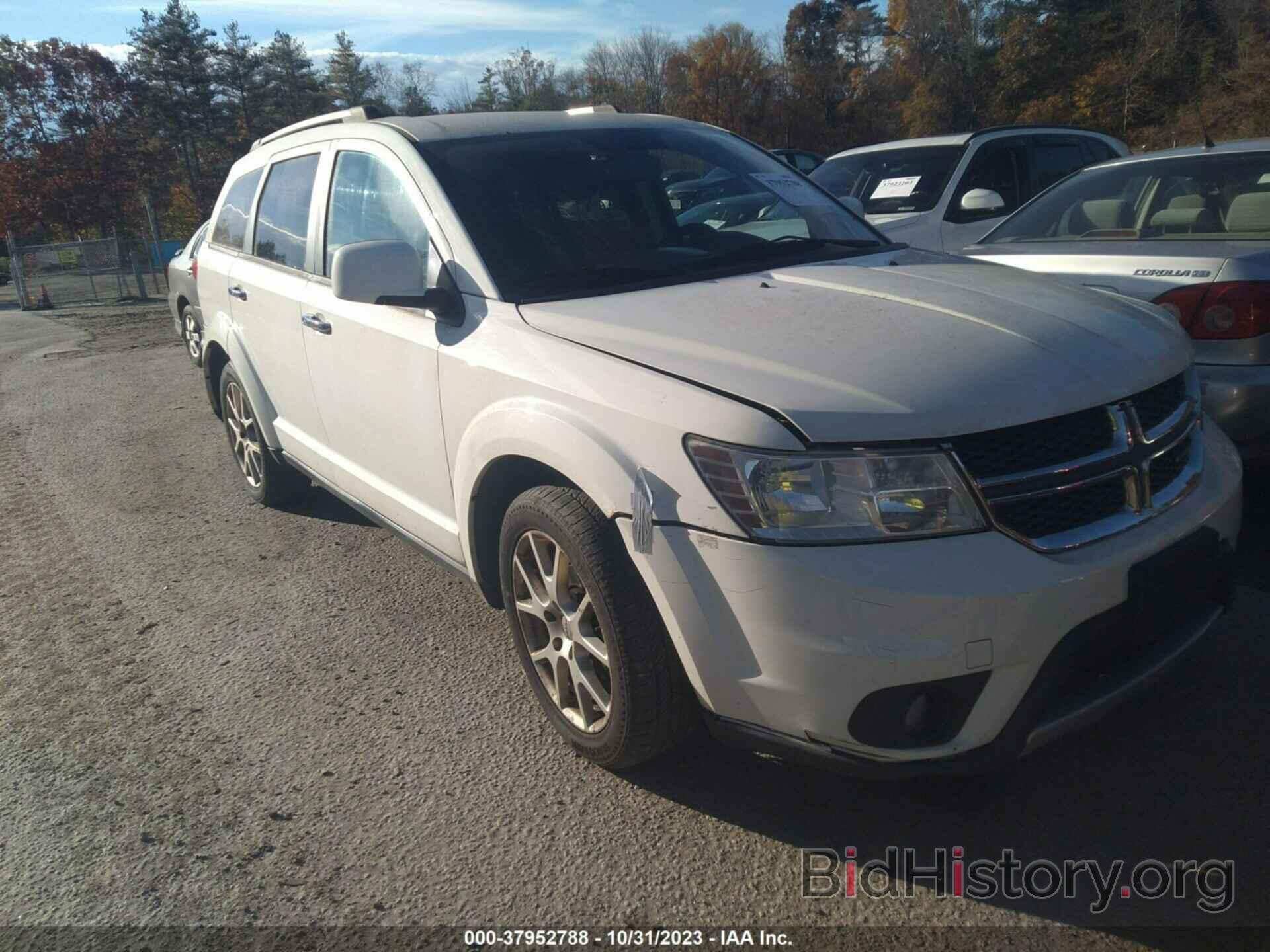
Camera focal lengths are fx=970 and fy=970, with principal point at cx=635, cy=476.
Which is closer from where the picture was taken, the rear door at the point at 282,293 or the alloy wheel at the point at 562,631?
the alloy wheel at the point at 562,631

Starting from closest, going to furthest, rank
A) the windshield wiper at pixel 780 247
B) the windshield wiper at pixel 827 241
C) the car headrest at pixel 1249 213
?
the windshield wiper at pixel 780 247
the windshield wiper at pixel 827 241
the car headrest at pixel 1249 213

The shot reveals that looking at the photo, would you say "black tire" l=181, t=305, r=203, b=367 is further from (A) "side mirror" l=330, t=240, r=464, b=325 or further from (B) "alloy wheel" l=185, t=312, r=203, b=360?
(A) "side mirror" l=330, t=240, r=464, b=325

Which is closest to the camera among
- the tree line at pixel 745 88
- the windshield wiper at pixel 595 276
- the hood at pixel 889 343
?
the hood at pixel 889 343

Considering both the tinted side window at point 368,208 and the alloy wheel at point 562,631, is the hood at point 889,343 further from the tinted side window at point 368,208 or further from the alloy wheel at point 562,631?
the tinted side window at point 368,208

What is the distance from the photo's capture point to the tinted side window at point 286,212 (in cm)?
413

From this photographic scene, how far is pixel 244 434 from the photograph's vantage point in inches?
210

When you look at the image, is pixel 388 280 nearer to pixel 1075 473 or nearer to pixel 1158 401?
pixel 1075 473

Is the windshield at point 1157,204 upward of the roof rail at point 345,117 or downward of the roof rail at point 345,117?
downward

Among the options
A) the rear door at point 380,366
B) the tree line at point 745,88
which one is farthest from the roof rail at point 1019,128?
the tree line at point 745,88

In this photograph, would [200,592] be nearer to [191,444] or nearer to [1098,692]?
[191,444]

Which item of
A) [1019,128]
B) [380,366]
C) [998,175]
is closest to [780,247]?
[380,366]

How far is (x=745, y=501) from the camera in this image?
2.13m

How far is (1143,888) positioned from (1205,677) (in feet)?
3.43

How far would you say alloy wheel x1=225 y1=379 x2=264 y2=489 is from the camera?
5.14 m
